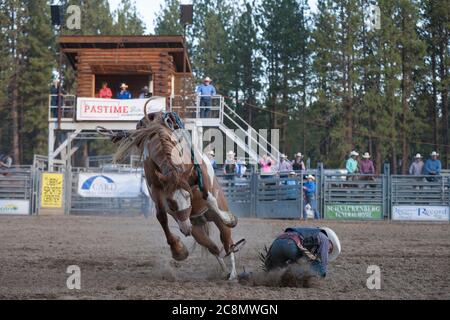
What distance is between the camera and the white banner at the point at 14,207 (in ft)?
66.2

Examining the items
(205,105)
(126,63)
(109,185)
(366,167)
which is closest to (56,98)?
(126,63)

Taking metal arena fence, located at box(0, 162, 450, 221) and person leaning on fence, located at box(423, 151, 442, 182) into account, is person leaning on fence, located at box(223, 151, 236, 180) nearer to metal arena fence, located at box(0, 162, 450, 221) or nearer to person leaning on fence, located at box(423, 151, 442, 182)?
metal arena fence, located at box(0, 162, 450, 221)

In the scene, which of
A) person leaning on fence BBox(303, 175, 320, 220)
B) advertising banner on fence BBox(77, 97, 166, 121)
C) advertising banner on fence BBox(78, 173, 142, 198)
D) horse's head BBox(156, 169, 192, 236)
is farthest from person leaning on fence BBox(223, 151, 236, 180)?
horse's head BBox(156, 169, 192, 236)

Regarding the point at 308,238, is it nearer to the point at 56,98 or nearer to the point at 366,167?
the point at 366,167

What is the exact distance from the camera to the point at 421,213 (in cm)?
1864

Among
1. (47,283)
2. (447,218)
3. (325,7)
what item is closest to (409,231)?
(447,218)

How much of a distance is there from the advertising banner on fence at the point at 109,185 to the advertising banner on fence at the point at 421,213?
751 cm

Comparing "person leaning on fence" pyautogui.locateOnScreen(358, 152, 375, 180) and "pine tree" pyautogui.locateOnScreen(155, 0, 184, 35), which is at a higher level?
"pine tree" pyautogui.locateOnScreen(155, 0, 184, 35)

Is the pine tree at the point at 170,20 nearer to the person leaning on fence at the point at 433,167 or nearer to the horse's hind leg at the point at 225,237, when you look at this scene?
the person leaning on fence at the point at 433,167

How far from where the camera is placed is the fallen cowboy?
6082 millimetres

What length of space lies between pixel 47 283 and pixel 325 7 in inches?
1152

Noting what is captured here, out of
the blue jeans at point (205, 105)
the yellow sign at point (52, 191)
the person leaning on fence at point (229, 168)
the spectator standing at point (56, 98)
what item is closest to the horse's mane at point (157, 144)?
the person leaning on fence at point (229, 168)

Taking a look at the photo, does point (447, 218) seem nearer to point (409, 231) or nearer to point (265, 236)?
point (409, 231)
